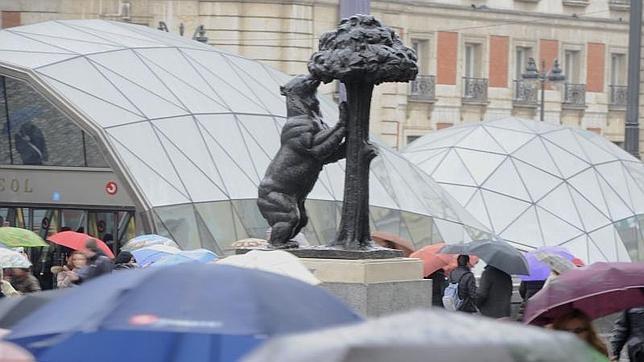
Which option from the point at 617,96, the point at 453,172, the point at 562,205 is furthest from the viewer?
the point at 617,96

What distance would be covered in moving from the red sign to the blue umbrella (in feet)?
67.5

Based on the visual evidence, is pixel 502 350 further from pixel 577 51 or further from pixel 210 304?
pixel 577 51

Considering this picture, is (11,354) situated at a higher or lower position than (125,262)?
higher

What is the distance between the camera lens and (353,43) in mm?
13641

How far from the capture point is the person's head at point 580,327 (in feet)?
31.0

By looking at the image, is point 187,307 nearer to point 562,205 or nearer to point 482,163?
point 562,205

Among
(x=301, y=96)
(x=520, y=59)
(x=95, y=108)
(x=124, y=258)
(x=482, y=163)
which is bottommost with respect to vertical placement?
(x=482, y=163)

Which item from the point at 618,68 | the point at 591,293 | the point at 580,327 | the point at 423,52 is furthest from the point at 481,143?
the point at 580,327

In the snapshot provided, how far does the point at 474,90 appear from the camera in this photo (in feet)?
166

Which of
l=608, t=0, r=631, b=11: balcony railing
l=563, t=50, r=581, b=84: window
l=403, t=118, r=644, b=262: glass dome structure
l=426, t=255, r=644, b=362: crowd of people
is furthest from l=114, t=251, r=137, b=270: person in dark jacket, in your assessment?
l=608, t=0, r=631, b=11: balcony railing

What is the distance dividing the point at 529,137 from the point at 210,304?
91.6ft

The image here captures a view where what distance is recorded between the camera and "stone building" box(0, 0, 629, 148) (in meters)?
42.8

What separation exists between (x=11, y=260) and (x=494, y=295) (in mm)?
4187

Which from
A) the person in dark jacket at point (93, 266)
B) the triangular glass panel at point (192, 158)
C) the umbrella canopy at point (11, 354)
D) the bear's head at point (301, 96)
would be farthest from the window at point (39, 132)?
the umbrella canopy at point (11, 354)
